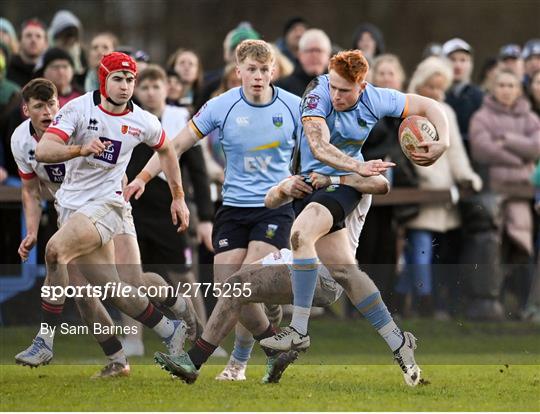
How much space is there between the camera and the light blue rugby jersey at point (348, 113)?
12070 mm

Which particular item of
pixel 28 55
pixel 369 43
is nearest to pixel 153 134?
pixel 28 55

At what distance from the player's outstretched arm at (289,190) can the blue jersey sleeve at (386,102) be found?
735mm

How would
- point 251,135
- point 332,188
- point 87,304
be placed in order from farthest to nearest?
1. point 251,135
2. point 87,304
3. point 332,188

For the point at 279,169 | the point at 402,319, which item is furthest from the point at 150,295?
the point at 402,319

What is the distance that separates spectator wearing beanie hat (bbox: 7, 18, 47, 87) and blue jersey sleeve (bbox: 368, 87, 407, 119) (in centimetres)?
540

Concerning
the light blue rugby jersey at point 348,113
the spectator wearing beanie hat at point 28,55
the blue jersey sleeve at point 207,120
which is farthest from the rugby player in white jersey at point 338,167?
the spectator wearing beanie hat at point 28,55

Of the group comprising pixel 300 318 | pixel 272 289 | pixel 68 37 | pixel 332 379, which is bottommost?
pixel 332 379

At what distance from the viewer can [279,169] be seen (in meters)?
12.9

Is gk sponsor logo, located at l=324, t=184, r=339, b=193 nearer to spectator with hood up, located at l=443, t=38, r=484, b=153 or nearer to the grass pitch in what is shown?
the grass pitch

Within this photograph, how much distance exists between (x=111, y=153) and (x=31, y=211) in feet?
2.99

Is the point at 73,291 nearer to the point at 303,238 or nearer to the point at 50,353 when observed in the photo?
the point at 50,353

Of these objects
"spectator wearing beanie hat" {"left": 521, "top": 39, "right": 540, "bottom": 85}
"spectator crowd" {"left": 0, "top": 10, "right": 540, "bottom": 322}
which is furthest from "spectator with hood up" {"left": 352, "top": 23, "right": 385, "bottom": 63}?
"spectator wearing beanie hat" {"left": 521, "top": 39, "right": 540, "bottom": 85}

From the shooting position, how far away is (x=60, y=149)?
474 inches

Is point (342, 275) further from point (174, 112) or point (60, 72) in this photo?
point (60, 72)
